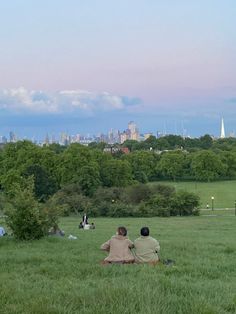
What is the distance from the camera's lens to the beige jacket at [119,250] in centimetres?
1184

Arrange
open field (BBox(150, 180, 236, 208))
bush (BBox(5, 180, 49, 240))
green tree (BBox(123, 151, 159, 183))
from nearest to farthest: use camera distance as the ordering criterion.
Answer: bush (BBox(5, 180, 49, 240))
open field (BBox(150, 180, 236, 208))
green tree (BBox(123, 151, 159, 183))

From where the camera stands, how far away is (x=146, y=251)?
39.2 feet

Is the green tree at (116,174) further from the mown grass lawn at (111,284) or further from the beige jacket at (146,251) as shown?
the beige jacket at (146,251)

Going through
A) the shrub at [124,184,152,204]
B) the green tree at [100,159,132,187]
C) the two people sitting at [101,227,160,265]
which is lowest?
the shrub at [124,184,152,204]

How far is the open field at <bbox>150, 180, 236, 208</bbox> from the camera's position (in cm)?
9389

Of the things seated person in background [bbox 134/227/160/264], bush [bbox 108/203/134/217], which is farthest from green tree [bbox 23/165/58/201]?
seated person in background [bbox 134/227/160/264]

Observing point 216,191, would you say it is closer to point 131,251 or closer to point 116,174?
point 116,174

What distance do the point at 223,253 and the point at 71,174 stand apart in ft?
259

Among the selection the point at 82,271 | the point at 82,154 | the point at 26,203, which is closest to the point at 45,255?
the point at 82,271

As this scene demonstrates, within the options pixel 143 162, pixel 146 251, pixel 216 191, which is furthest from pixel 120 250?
pixel 143 162

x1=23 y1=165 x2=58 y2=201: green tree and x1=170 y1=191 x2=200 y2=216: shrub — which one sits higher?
x1=23 y1=165 x2=58 y2=201: green tree

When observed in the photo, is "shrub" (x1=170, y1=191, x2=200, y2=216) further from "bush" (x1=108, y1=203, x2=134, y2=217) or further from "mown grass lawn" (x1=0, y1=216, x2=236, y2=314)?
"mown grass lawn" (x1=0, y1=216, x2=236, y2=314)

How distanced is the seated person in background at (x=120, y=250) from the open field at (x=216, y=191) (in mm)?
76912

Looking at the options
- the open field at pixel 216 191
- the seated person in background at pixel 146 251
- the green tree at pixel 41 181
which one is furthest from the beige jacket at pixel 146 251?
the open field at pixel 216 191
